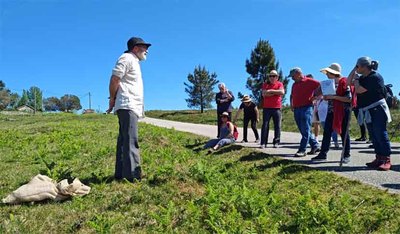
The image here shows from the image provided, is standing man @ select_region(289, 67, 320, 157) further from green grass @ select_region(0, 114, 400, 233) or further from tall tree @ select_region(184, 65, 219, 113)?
tall tree @ select_region(184, 65, 219, 113)

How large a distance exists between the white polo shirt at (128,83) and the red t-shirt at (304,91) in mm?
3757

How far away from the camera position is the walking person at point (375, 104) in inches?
268

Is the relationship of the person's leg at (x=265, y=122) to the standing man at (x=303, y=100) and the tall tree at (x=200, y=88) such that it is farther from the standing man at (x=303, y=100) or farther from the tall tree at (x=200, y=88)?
the tall tree at (x=200, y=88)

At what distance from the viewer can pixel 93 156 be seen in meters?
8.95

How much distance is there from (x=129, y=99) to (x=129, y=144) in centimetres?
68

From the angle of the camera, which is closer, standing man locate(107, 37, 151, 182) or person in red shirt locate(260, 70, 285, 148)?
standing man locate(107, 37, 151, 182)

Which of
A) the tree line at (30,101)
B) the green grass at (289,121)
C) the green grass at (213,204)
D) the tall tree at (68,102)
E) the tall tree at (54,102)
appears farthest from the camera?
the tall tree at (68,102)

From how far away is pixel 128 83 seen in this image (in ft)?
20.2

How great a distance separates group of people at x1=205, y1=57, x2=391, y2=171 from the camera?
22.4ft

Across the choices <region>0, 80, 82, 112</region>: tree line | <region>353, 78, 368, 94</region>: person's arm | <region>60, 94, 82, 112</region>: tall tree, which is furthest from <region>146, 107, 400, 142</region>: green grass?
<region>60, 94, 82, 112</region>: tall tree

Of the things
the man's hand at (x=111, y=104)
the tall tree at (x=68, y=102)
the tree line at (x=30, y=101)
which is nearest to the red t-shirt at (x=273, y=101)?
the man's hand at (x=111, y=104)

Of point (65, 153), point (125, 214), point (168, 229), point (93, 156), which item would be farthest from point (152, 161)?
point (168, 229)

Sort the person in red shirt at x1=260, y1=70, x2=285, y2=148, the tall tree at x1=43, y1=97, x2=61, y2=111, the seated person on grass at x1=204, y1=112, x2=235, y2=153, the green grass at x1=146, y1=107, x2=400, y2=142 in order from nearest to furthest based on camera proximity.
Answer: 1. the person in red shirt at x1=260, y1=70, x2=285, y2=148
2. the seated person on grass at x1=204, y1=112, x2=235, y2=153
3. the green grass at x1=146, y1=107, x2=400, y2=142
4. the tall tree at x1=43, y1=97, x2=61, y2=111

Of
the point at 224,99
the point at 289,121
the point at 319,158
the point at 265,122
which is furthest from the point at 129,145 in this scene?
the point at 289,121
